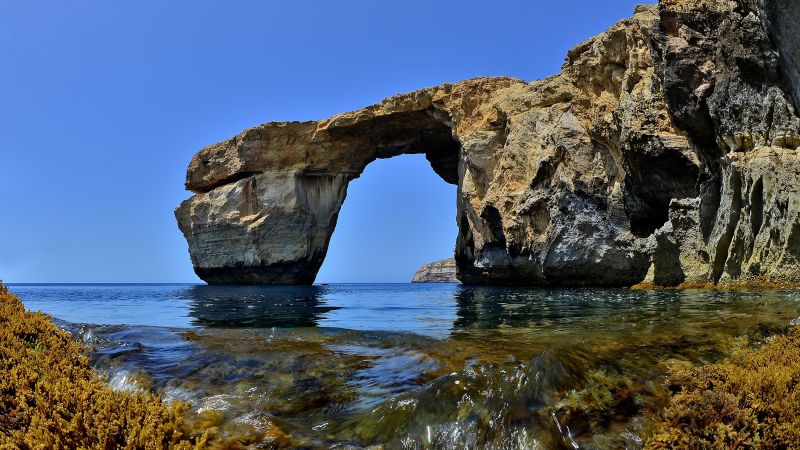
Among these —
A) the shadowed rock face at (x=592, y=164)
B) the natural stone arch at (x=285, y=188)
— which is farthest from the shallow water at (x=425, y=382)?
the natural stone arch at (x=285, y=188)

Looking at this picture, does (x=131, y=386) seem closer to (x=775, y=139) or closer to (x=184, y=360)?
(x=184, y=360)

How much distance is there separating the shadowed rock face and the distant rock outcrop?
91.0 meters

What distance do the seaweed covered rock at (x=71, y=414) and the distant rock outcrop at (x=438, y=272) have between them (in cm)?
14488

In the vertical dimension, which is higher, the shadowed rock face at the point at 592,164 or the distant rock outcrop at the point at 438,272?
the shadowed rock face at the point at 592,164

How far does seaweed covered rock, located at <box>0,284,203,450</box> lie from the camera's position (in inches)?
151

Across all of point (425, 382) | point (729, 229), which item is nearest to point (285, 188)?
point (729, 229)

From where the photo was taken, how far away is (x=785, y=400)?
434cm

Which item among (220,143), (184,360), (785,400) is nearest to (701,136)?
(785,400)

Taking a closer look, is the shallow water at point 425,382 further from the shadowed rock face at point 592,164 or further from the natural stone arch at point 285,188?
the natural stone arch at point 285,188

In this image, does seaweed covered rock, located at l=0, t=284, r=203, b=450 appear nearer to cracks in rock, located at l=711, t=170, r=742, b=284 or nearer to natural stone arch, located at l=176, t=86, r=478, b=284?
cracks in rock, located at l=711, t=170, r=742, b=284

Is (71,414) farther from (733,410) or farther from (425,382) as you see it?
(733,410)

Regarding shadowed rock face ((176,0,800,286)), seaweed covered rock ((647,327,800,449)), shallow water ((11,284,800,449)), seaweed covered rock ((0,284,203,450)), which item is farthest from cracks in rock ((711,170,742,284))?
seaweed covered rock ((0,284,203,450))

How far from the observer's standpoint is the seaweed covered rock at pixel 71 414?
383cm

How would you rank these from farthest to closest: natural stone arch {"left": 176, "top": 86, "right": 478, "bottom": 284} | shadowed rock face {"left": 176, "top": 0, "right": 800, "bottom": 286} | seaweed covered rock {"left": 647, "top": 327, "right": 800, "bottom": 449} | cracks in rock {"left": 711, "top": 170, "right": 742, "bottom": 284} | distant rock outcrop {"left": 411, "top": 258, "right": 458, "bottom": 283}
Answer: distant rock outcrop {"left": 411, "top": 258, "right": 458, "bottom": 283}
natural stone arch {"left": 176, "top": 86, "right": 478, "bottom": 284}
cracks in rock {"left": 711, "top": 170, "right": 742, "bottom": 284}
shadowed rock face {"left": 176, "top": 0, "right": 800, "bottom": 286}
seaweed covered rock {"left": 647, "top": 327, "right": 800, "bottom": 449}
